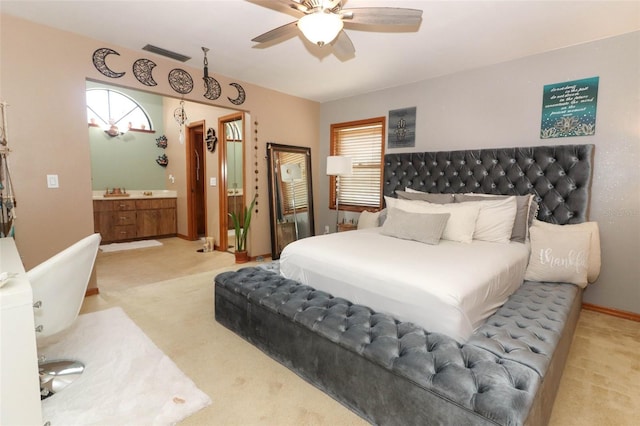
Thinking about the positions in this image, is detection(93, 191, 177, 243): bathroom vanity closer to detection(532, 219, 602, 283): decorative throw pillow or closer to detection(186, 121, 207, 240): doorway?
detection(186, 121, 207, 240): doorway

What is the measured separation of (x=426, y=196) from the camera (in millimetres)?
3660

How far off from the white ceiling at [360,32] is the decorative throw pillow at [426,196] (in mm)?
1469

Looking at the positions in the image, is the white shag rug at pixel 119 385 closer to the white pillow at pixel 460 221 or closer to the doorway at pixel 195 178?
the white pillow at pixel 460 221

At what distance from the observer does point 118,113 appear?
6074mm

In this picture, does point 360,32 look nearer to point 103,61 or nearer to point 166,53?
point 166,53

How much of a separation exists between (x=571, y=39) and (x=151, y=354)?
4414 millimetres

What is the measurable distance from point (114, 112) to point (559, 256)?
7.33 m

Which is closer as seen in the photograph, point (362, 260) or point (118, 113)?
point (362, 260)

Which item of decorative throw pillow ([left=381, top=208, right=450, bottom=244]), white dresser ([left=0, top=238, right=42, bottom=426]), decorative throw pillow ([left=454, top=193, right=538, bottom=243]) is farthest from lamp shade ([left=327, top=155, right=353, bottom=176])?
white dresser ([left=0, top=238, right=42, bottom=426])

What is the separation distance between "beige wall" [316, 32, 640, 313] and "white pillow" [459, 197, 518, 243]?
0.82 meters

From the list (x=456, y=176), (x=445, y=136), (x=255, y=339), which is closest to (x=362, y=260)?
Answer: (x=255, y=339)

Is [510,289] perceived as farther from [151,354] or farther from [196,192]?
[196,192]

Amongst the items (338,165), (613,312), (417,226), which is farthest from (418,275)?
(338,165)

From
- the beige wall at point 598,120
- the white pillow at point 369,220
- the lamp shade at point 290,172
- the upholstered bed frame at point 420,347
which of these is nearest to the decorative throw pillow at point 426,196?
the white pillow at point 369,220
